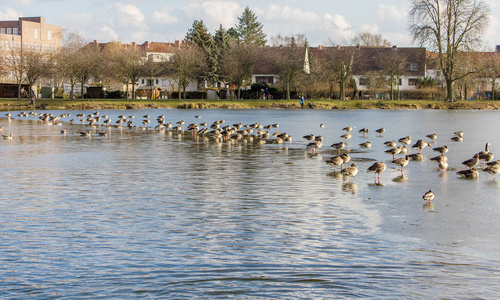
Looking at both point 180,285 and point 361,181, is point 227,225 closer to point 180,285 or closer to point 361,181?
point 180,285

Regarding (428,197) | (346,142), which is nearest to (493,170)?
(428,197)

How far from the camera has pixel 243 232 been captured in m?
12.0

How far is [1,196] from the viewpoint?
16125 millimetres

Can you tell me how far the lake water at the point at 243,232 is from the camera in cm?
902

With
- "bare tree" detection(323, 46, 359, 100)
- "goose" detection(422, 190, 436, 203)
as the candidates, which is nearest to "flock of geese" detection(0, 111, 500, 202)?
"goose" detection(422, 190, 436, 203)

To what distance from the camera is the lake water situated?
902 centimetres

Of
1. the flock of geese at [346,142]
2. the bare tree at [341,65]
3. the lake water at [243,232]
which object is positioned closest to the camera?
the lake water at [243,232]

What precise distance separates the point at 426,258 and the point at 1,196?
38.5 feet

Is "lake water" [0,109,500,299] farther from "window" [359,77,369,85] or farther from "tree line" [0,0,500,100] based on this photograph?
"window" [359,77,369,85]

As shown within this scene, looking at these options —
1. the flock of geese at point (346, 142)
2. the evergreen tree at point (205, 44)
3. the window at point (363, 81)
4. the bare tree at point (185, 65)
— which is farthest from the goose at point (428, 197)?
the window at point (363, 81)

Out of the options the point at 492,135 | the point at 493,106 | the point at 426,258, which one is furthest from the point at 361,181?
the point at 493,106

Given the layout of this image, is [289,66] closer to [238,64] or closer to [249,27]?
[238,64]

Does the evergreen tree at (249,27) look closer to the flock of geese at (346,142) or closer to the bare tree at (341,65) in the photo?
the bare tree at (341,65)

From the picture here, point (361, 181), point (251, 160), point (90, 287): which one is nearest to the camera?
point (90, 287)
